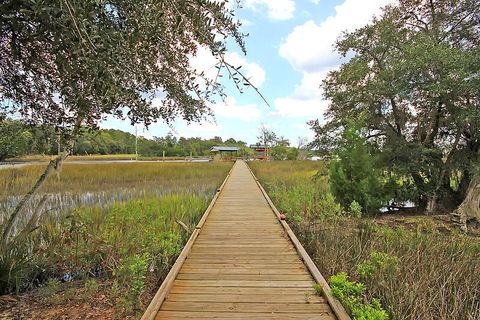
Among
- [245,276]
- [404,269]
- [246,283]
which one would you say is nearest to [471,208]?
[404,269]

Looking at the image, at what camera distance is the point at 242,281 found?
3305mm

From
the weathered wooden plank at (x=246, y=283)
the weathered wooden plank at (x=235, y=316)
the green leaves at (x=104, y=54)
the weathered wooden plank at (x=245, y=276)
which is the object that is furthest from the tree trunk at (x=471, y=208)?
the green leaves at (x=104, y=54)

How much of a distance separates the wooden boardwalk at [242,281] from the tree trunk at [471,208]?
6.23 metres

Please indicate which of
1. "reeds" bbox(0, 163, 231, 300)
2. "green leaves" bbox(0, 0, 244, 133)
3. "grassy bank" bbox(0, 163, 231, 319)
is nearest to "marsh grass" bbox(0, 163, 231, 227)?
"reeds" bbox(0, 163, 231, 300)

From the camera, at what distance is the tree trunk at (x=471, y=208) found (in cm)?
853

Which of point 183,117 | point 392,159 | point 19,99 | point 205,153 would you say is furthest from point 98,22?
point 205,153

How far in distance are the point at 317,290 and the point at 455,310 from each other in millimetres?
1288

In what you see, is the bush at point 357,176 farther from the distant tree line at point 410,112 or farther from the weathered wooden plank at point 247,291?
the weathered wooden plank at point 247,291

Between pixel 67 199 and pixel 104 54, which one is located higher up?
pixel 104 54

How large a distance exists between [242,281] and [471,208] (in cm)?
851

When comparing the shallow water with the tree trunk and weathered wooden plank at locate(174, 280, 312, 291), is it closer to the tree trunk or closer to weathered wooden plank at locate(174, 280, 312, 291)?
weathered wooden plank at locate(174, 280, 312, 291)

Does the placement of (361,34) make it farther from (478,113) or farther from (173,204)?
(173,204)

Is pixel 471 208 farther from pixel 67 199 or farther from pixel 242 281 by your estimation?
pixel 67 199

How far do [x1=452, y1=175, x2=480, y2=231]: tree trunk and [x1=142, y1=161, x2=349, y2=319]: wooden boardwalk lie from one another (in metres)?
6.23
